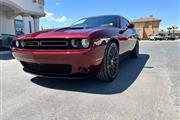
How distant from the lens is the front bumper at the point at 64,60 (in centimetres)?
301

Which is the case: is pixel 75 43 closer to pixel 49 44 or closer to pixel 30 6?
pixel 49 44

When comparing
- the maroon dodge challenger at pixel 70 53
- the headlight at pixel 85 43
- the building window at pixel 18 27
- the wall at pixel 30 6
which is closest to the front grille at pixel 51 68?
the maroon dodge challenger at pixel 70 53

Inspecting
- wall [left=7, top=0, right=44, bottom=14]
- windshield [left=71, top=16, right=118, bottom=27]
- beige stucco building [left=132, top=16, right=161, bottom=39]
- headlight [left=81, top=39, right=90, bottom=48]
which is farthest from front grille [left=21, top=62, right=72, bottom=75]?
beige stucco building [left=132, top=16, right=161, bottom=39]

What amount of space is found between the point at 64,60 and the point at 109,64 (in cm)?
95

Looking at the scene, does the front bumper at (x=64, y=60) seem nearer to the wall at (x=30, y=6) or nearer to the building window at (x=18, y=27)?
the building window at (x=18, y=27)

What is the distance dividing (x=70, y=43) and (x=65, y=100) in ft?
2.77

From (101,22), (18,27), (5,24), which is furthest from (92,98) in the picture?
(18,27)

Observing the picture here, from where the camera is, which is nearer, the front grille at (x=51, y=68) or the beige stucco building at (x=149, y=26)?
the front grille at (x=51, y=68)

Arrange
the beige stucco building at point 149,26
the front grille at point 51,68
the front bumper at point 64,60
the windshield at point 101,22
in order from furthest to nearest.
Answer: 1. the beige stucco building at point 149,26
2. the windshield at point 101,22
3. the front grille at point 51,68
4. the front bumper at point 64,60

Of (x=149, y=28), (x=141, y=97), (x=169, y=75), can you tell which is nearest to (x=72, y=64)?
(x=141, y=97)

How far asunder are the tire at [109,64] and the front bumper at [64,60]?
200 millimetres

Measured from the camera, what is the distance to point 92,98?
9.60ft

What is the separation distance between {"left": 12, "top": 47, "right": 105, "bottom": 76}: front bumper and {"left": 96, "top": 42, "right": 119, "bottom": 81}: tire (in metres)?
0.20

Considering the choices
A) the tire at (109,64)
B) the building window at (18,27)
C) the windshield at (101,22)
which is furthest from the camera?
the building window at (18,27)
